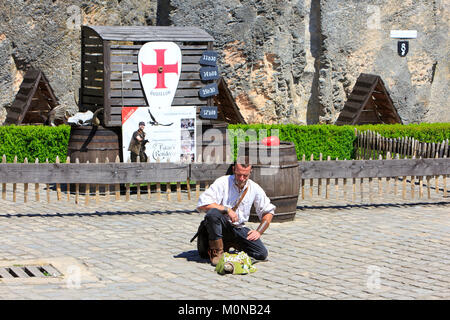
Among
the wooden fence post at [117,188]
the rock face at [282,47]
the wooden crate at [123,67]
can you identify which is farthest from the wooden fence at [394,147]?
the rock face at [282,47]

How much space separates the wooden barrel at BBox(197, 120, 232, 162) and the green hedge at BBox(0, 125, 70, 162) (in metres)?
2.97

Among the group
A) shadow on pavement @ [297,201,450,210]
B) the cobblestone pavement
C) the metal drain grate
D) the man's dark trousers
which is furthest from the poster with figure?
the metal drain grate

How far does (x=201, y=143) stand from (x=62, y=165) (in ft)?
11.2

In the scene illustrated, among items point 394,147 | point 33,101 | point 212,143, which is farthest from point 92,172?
point 33,101

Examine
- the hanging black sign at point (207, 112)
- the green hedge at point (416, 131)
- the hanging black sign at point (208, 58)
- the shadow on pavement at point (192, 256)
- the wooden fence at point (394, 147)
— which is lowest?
the shadow on pavement at point (192, 256)

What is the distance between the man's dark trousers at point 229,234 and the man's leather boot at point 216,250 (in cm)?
5

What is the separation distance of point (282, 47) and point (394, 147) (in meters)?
6.93

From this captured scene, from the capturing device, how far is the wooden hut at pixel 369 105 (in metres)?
19.2

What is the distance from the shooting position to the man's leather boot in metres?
8.77

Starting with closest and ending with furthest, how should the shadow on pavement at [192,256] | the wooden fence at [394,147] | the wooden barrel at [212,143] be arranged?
the shadow on pavement at [192,256]
the wooden barrel at [212,143]
the wooden fence at [394,147]

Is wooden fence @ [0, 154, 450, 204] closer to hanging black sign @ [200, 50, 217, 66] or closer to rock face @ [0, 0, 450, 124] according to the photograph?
hanging black sign @ [200, 50, 217, 66]

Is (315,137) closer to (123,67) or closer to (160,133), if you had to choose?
(160,133)

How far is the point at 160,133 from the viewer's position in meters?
14.3

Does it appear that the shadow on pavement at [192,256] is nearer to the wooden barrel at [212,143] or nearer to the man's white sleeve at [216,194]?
the man's white sleeve at [216,194]
